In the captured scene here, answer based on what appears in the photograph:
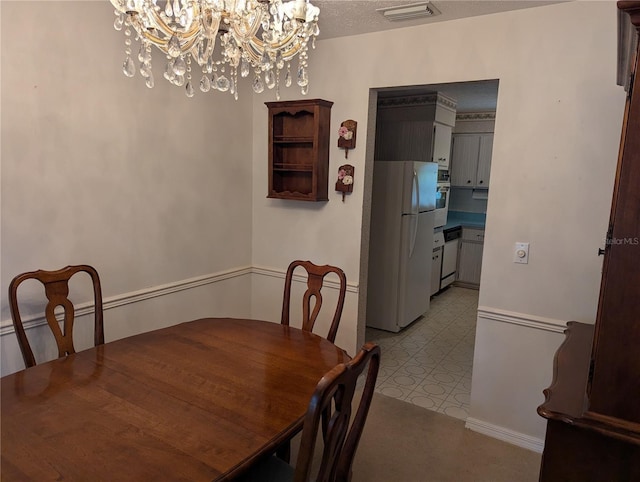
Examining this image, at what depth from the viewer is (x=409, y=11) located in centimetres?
248

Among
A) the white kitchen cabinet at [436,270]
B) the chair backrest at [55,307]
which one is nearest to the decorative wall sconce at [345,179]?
the chair backrest at [55,307]

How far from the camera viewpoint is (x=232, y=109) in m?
3.26

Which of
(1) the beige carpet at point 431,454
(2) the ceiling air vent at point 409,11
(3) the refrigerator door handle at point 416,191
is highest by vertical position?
(2) the ceiling air vent at point 409,11

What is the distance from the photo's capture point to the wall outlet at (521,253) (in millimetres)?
2523

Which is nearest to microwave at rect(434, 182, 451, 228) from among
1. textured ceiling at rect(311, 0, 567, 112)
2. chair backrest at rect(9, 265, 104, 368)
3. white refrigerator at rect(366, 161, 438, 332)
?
white refrigerator at rect(366, 161, 438, 332)

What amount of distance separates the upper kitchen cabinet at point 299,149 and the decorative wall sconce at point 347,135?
0.11 m

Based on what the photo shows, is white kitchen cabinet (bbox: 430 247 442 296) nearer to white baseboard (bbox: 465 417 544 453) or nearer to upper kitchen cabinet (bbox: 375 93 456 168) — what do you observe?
upper kitchen cabinet (bbox: 375 93 456 168)

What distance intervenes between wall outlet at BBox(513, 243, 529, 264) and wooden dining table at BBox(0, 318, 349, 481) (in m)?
1.29

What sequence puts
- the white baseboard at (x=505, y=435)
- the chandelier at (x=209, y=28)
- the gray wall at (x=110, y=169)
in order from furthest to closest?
the white baseboard at (x=505, y=435), the gray wall at (x=110, y=169), the chandelier at (x=209, y=28)

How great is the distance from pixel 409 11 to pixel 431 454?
102 inches

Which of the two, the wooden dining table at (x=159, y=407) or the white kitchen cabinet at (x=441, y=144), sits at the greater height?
the white kitchen cabinet at (x=441, y=144)

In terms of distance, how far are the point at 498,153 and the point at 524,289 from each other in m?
0.83

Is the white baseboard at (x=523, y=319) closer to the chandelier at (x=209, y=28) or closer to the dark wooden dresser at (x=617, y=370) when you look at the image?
the dark wooden dresser at (x=617, y=370)

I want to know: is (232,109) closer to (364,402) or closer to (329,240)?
(329,240)
